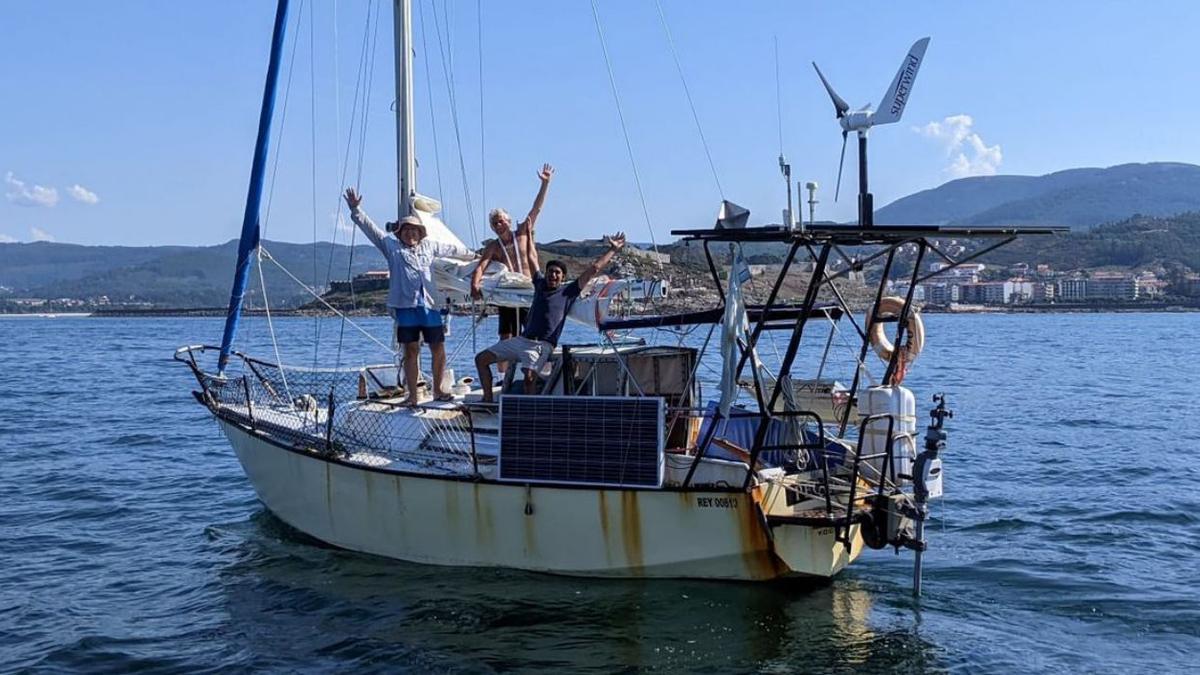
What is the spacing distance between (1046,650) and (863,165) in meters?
4.57

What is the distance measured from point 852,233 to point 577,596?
4.32m

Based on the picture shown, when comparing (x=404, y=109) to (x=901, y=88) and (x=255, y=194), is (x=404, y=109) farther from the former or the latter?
(x=901, y=88)

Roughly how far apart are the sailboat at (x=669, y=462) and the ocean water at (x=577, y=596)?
0.41 metres

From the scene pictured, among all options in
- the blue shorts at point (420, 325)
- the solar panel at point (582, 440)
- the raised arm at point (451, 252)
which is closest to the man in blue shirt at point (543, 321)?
the blue shorts at point (420, 325)

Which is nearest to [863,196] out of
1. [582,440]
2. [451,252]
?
[582,440]

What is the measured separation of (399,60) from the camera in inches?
624

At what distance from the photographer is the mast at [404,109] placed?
51.3 ft

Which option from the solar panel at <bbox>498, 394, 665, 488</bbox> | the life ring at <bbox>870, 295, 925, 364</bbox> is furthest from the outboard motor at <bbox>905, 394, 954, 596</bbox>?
the solar panel at <bbox>498, 394, 665, 488</bbox>

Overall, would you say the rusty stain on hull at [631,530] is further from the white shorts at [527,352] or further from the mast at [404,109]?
the mast at [404,109]

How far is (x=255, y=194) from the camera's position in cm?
1620

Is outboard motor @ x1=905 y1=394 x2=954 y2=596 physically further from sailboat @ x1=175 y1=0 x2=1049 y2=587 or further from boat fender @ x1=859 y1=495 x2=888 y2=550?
boat fender @ x1=859 y1=495 x2=888 y2=550

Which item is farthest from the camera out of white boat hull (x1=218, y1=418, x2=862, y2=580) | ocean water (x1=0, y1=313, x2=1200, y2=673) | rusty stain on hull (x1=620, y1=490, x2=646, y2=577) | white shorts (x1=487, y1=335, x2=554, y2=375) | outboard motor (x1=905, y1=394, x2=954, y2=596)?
white shorts (x1=487, y1=335, x2=554, y2=375)

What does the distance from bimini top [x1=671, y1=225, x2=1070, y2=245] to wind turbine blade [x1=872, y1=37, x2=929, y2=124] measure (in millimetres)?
938

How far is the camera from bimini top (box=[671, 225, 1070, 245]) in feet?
33.9
